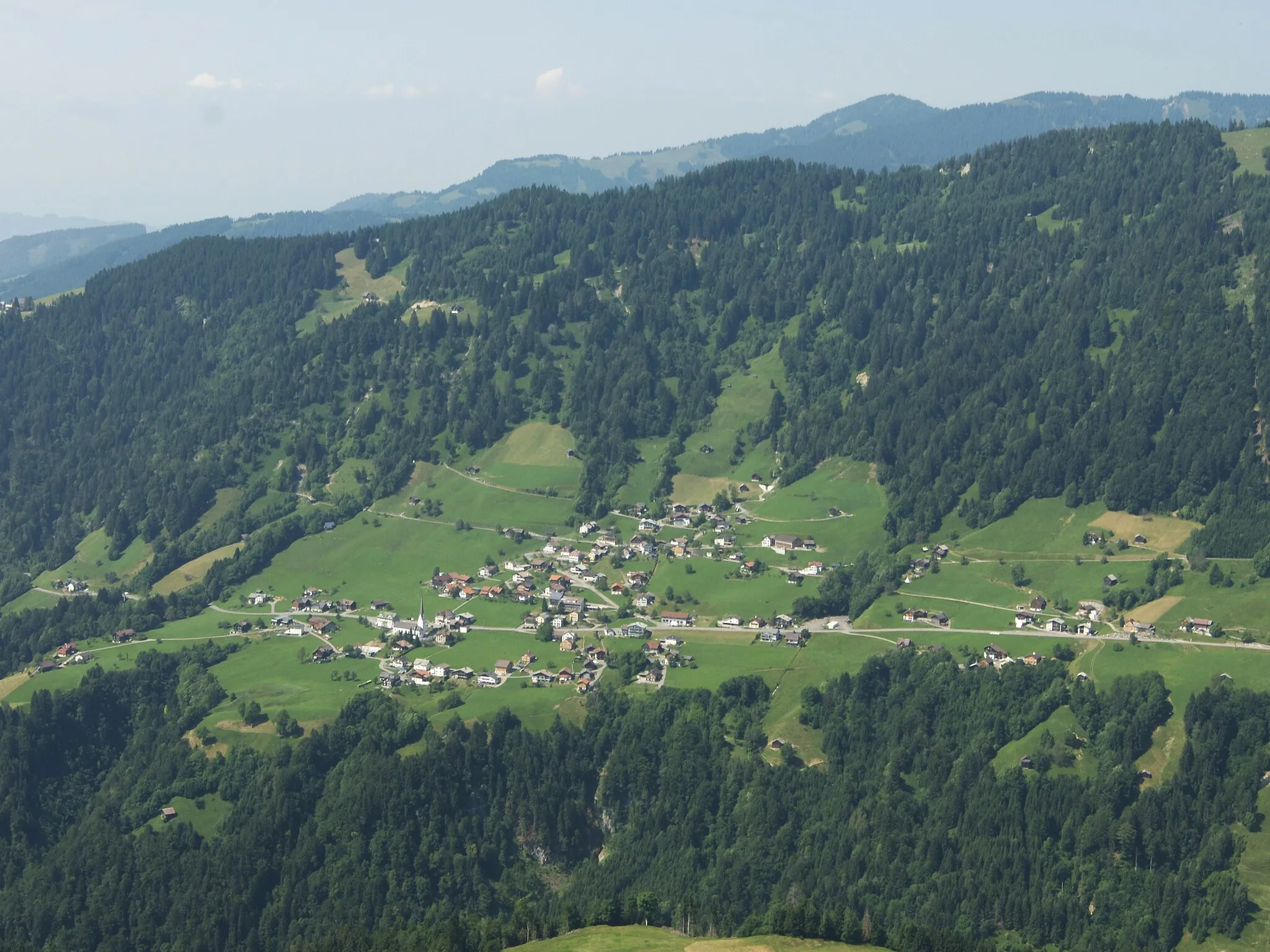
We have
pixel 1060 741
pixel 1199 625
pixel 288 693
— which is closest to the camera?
pixel 1060 741

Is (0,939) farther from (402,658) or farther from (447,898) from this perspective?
(402,658)

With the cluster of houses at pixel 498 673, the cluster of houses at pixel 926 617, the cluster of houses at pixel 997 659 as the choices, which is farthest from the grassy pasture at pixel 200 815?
the cluster of houses at pixel 926 617

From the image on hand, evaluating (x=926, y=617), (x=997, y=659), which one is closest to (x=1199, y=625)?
(x=997, y=659)

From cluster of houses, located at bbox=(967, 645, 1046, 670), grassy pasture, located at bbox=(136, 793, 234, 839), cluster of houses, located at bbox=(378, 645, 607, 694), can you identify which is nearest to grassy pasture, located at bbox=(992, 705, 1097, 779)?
cluster of houses, located at bbox=(967, 645, 1046, 670)

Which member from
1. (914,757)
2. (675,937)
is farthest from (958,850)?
(675,937)

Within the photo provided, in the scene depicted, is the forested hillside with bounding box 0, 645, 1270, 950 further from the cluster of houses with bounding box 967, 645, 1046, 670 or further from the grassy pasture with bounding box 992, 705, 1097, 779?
the cluster of houses with bounding box 967, 645, 1046, 670

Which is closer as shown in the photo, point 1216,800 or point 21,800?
point 1216,800

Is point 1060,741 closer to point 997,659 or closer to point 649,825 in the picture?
point 997,659

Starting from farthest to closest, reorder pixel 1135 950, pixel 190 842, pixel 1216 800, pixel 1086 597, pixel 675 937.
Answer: pixel 1086 597 < pixel 190 842 < pixel 1216 800 < pixel 1135 950 < pixel 675 937

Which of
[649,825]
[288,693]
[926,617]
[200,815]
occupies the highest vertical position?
[926,617]
